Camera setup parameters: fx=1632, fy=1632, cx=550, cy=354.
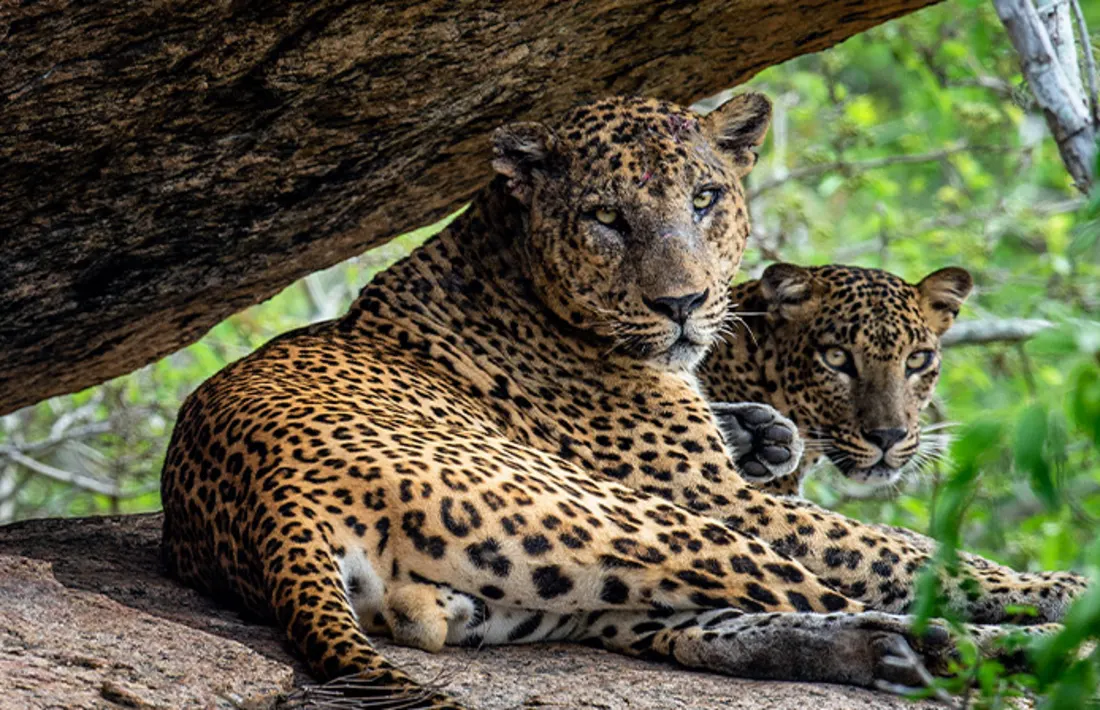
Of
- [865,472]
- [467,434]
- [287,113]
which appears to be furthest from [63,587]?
[865,472]

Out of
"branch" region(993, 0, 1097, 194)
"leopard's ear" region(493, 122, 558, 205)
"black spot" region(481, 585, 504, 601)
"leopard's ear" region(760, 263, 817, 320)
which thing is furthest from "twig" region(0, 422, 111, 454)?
"branch" region(993, 0, 1097, 194)

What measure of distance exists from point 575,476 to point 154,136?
2.20 m

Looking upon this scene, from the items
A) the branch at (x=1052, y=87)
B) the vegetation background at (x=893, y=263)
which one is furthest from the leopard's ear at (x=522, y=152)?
A: the vegetation background at (x=893, y=263)

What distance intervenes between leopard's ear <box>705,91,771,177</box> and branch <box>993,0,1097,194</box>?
122cm

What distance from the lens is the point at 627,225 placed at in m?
7.32

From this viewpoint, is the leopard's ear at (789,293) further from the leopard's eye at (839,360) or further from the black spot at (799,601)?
the black spot at (799,601)

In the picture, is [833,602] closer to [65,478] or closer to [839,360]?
[839,360]

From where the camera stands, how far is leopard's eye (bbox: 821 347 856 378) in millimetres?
8539

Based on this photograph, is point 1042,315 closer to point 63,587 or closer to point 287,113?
point 287,113

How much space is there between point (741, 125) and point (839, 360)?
4.62 feet

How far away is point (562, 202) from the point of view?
7.45 metres

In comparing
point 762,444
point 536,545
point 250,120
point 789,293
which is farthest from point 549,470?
point 789,293

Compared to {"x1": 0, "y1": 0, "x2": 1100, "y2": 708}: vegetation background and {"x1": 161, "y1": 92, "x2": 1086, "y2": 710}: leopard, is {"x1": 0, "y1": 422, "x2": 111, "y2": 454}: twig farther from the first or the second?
{"x1": 161, "y1": 92, "x2": 1086, "y2": 710}: leopard

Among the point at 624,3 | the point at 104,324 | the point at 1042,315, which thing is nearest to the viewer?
the point at 624,3
